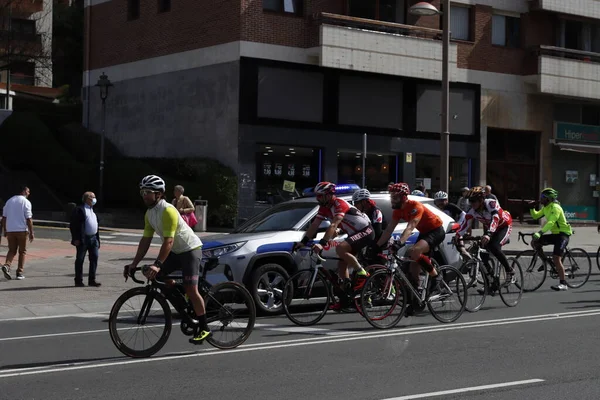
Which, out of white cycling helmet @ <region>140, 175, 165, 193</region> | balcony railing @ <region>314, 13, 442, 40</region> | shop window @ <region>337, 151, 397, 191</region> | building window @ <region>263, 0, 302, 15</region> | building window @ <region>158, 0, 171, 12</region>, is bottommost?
white cycling helmet @ <region>140, 175, 165, 193</region>

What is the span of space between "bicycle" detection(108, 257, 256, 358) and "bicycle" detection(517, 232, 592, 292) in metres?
6.56

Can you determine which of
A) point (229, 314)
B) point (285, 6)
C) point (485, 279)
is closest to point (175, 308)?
point (229, 314)

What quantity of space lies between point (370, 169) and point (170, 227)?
24193 mm

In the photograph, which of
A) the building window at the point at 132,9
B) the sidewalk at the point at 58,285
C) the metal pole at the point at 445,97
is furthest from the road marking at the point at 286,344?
the building window at the point at 132,9

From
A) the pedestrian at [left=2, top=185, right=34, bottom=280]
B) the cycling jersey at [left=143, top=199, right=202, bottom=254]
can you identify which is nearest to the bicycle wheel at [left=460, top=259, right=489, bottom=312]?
the cycling jersey at [left=143, top=199, right=202, bottom=254]

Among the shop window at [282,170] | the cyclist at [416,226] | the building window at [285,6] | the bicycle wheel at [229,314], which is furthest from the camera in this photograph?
the shop window at [282,170]

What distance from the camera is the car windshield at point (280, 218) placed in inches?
510

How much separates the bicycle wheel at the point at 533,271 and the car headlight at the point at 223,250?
523cm

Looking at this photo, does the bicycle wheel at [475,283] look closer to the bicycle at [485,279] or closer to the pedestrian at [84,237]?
the bicycle at [485,279]

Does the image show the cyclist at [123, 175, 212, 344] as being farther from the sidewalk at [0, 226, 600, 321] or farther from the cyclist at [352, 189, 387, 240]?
the sidewalk at [0, 226, 600, 321]

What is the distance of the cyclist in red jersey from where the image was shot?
1109 cm

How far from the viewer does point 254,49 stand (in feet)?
97.5

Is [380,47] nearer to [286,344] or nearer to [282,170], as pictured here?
[282,170]

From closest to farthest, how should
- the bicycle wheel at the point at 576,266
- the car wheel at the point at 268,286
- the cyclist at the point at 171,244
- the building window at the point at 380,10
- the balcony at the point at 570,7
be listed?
the cyclist at the point at 171,244 → the car wheel at the point at 268,286 → the bicycle wheel at the point at 576,266 → the building window at the point at 380,10 → the balcony at the point at 570,7
